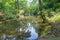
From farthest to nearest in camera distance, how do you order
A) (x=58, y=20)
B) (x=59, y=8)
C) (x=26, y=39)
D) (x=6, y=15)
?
(x=6, y=15) < (x=59, y=8) < (x=58, y=20) < (x=26, y=39)

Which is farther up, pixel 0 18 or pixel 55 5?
pixel 55 5

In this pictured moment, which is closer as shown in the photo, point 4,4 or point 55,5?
point 55,5

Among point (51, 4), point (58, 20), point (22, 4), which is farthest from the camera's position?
point (22, 4)

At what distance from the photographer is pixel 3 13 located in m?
36.8

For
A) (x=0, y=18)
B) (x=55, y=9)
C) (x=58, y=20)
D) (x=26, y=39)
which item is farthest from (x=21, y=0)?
(x=26, y=39)

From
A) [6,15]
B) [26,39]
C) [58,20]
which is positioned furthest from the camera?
[6,15]

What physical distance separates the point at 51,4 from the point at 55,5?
1.27 meters

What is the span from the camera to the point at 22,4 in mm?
59469

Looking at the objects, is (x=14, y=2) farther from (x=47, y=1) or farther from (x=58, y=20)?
(x=58, y=20)

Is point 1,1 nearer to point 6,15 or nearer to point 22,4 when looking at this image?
point 6,15

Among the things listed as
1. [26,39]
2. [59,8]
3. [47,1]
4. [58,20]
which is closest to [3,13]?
[47,1]

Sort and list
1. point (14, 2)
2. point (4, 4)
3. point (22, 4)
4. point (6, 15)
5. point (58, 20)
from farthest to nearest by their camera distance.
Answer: point (22, 4), point (14, 2), point (4, 4), point (6, 15), point (58, 20)

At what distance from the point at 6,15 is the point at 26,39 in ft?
70.1

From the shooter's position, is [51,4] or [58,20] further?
[51,4]
